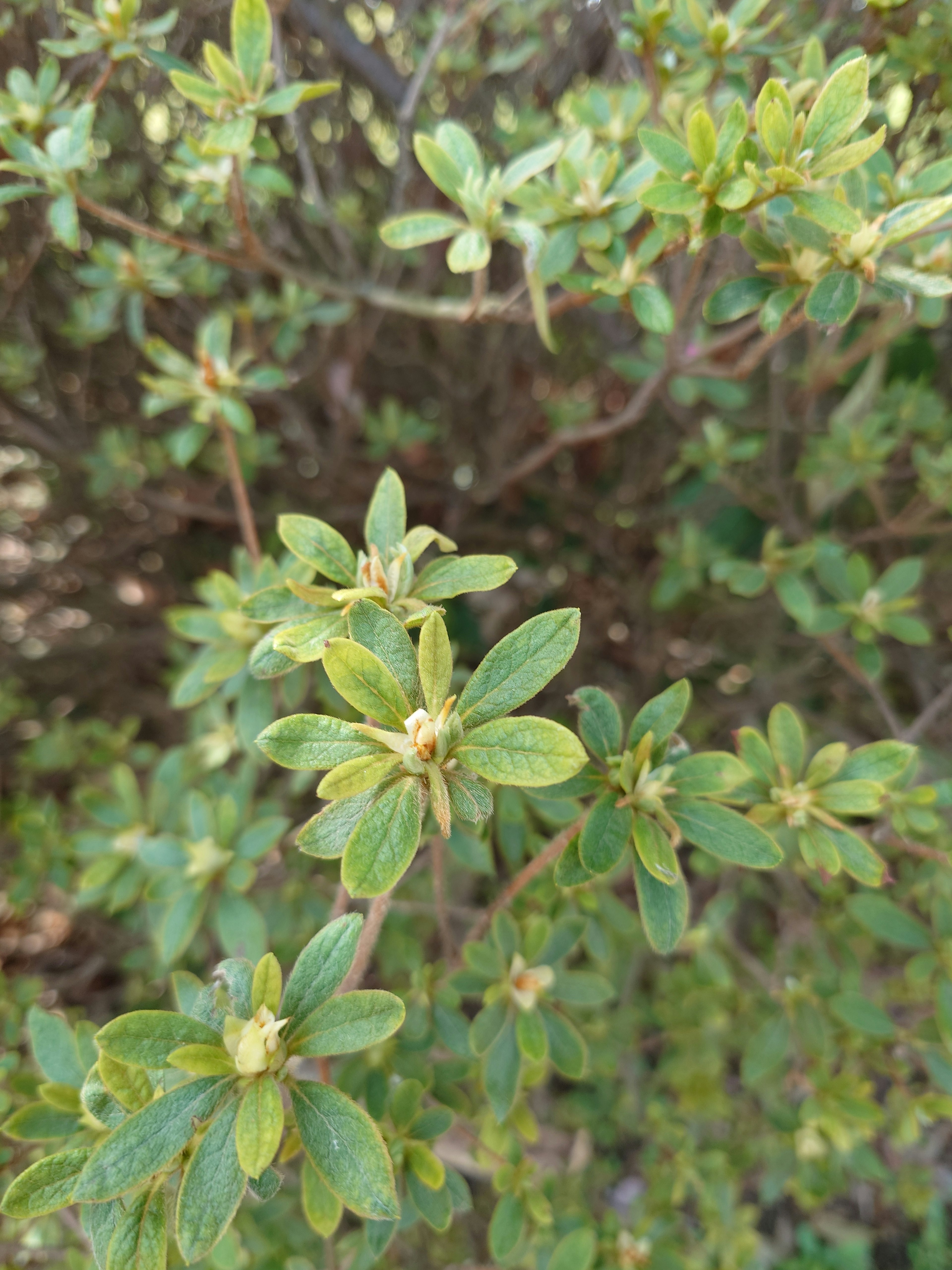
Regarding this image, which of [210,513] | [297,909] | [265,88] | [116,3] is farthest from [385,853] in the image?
[210,513]

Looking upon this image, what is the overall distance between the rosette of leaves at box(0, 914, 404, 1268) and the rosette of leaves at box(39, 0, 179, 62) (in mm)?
1432

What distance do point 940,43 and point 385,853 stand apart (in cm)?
157

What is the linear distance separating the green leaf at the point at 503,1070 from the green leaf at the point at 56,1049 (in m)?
0.56

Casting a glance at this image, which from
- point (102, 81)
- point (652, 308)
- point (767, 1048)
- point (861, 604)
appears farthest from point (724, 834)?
point (102, 81)

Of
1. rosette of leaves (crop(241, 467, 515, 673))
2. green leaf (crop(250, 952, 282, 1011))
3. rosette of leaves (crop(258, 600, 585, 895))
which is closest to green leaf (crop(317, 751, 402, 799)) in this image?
rosette of leaves (crop(258, 600, 585, 895))

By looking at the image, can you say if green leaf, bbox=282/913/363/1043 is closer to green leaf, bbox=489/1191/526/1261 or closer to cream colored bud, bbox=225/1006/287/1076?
cream colored bud, bbox=225/1006/287/1076

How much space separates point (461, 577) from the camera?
838 millimetres

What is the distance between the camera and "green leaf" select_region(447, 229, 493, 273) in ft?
3.33

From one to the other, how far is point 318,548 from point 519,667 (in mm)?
338

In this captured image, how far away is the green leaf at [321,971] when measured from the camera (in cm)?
78

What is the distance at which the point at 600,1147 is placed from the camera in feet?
8.00

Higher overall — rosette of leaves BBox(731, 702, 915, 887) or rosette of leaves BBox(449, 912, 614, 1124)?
rosette of leaves BBox(731, 702, 915, 887)

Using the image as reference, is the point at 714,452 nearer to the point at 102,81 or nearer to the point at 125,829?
the point at 102,81

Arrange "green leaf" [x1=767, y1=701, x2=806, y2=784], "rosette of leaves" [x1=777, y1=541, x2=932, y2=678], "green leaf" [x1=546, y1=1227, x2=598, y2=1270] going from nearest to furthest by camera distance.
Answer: "green leaf" [x1=767, y1=701, x2=806, y2=784]
"green leaf" [x1=546, y1=1227, x2=598, y2=1270]
"rosette of leaves" [x1=777, y1=541, x2=932, y2=678]
